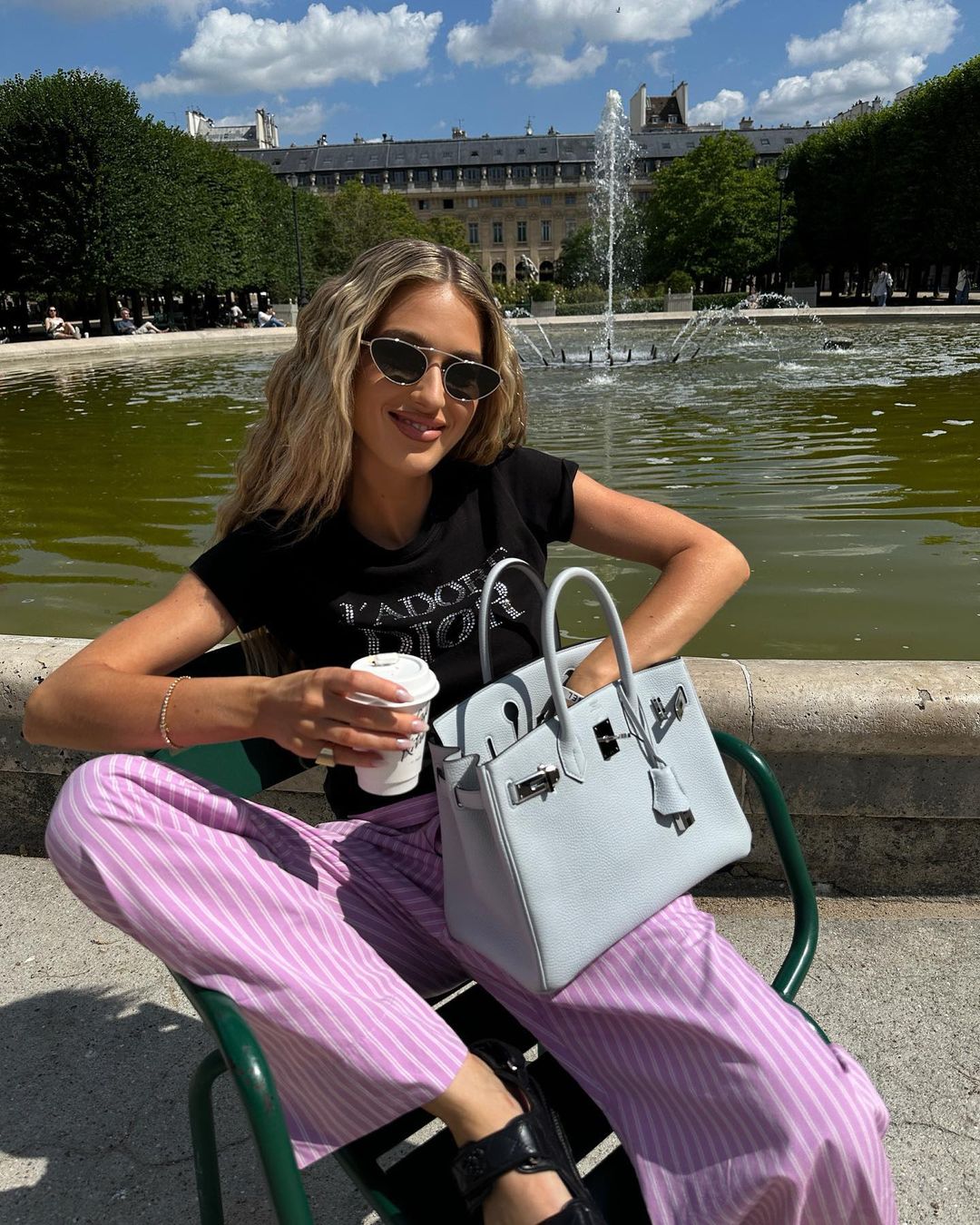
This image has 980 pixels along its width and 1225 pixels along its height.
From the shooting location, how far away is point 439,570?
1865 mm

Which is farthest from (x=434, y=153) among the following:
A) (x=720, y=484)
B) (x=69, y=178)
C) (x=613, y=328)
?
(x=720, y=484)

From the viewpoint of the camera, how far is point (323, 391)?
5.92 ft

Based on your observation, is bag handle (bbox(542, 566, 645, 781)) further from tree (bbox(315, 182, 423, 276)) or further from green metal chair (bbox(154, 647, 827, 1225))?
tree (bbox(315, 182, 423, 276))

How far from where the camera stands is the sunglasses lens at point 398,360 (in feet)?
5.91

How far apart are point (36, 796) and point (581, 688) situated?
6.11 feet

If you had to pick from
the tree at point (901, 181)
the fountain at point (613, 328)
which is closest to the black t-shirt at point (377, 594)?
the fountain at point (613, 328)

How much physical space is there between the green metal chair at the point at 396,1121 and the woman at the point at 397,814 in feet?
0.18

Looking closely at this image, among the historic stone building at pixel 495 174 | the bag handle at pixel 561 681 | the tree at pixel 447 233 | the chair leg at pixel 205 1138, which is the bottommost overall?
the chair leg at pixel 205 1138

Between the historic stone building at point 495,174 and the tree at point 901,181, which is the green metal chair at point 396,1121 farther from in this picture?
the historic stone building at point 495,174

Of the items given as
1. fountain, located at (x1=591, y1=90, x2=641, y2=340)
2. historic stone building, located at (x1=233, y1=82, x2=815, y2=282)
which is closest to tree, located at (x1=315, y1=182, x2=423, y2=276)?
fountain, located at (x1=591, y1=90, x2=641, y2=340)

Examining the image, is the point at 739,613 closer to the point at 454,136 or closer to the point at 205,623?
the point at 205,623

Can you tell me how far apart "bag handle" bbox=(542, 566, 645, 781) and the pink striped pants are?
1.03 feet

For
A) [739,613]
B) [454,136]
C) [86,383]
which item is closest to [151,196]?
[86,383]

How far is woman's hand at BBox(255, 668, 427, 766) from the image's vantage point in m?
1.33
